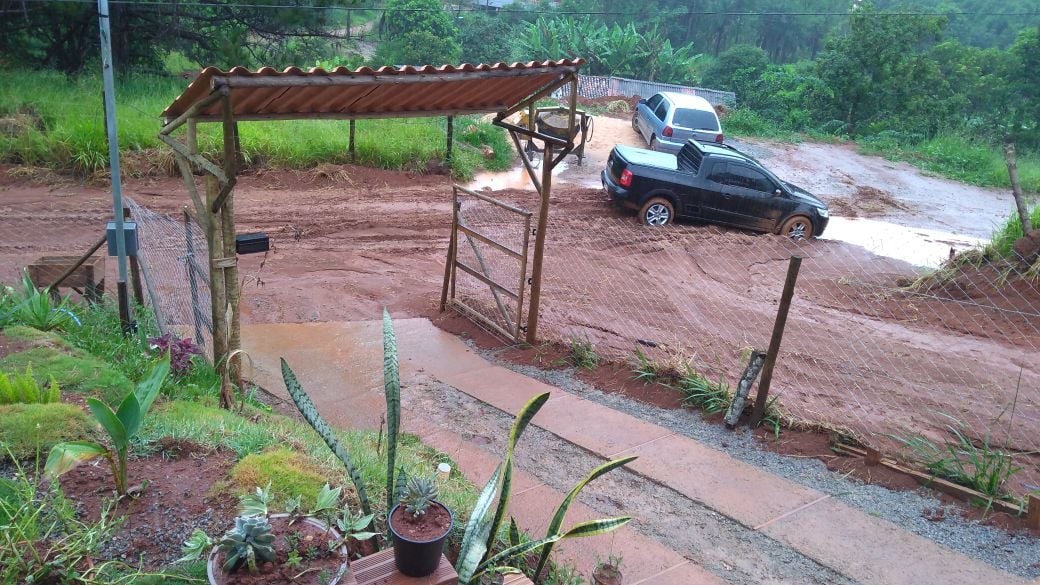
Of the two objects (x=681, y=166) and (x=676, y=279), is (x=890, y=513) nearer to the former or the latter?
(x=676, y=279)

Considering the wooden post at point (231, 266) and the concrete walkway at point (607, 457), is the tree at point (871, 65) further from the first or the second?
the wooden post at point (231, 266)

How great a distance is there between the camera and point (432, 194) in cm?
1538

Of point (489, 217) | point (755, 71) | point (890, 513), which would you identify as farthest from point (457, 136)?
point (755, 71)

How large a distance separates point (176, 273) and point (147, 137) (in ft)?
19.4

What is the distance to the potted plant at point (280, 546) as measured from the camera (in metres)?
2.88

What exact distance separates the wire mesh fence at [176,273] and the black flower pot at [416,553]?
4.64m

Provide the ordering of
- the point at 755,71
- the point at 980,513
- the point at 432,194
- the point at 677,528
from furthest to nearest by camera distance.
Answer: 1. the point at 755,71
2. the point at 432,194
3. the point at 980,513
4. the point at 677,528

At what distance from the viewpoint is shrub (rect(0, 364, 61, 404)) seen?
4.43 m

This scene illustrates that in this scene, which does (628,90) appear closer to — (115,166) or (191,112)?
(115,166)

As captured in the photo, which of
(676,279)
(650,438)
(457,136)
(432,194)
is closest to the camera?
(650,438)

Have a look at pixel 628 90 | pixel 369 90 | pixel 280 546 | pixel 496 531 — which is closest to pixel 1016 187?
pixel 369 90

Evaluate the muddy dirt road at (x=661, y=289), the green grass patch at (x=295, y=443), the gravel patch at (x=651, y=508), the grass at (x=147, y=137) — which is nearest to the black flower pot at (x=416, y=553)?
the green grass patch at (x=295, y=443)

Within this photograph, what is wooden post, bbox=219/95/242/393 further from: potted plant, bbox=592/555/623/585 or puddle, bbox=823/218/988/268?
puddle, bbox=823/218/988/268

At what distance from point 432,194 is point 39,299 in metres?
9.29
